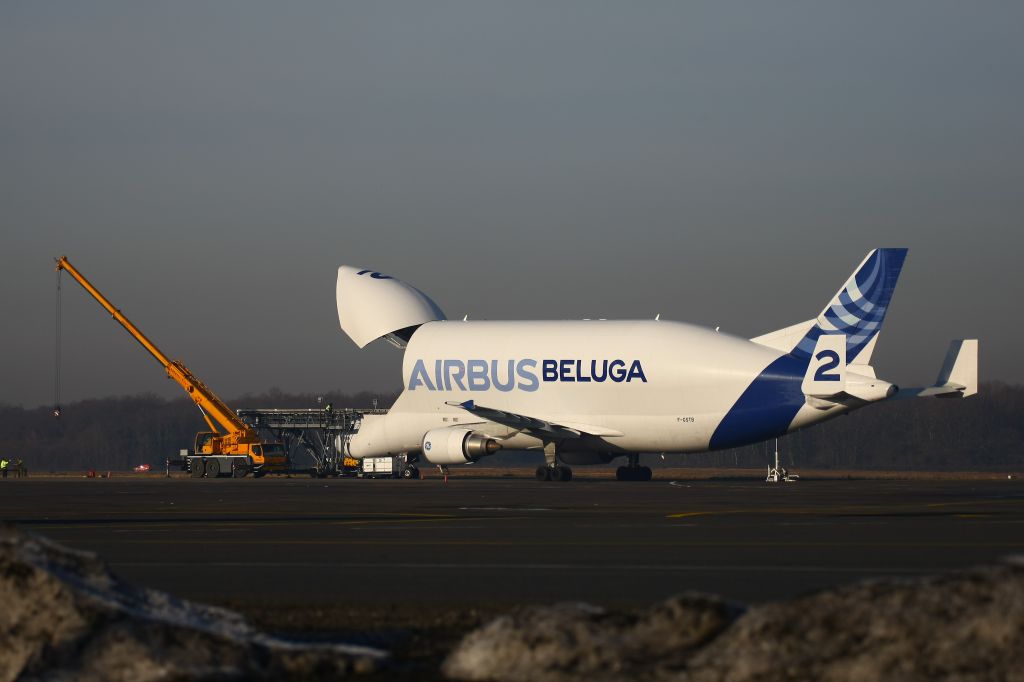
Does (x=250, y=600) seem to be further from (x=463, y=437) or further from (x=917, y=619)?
(x=463, y=437)

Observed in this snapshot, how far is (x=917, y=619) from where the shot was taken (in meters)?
8.32

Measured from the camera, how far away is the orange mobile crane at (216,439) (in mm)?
72938

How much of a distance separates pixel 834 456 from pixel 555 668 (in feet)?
351

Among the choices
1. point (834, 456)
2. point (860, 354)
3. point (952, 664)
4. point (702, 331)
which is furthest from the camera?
point (834, 456)

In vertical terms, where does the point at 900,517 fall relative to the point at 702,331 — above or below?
below

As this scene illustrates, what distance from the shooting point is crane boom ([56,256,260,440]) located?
73625 millimetres

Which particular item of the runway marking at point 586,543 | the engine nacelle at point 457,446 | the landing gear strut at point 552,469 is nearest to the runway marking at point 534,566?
the runway marking at point 586,543

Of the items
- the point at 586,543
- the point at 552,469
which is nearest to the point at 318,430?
the point at 552,469

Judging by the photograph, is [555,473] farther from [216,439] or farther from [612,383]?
[216,439]

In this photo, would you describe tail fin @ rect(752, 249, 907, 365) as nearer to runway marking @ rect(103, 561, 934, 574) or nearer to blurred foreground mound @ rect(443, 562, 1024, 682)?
runway marking @ rect(103, 561, 934, 574)

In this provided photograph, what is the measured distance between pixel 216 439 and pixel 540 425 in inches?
811

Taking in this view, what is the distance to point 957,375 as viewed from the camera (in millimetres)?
57406

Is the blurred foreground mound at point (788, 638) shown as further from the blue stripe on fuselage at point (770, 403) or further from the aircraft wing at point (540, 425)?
the aircraft wing at point (540, 425)

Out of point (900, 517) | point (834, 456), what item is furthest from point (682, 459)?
point (900, 517)
